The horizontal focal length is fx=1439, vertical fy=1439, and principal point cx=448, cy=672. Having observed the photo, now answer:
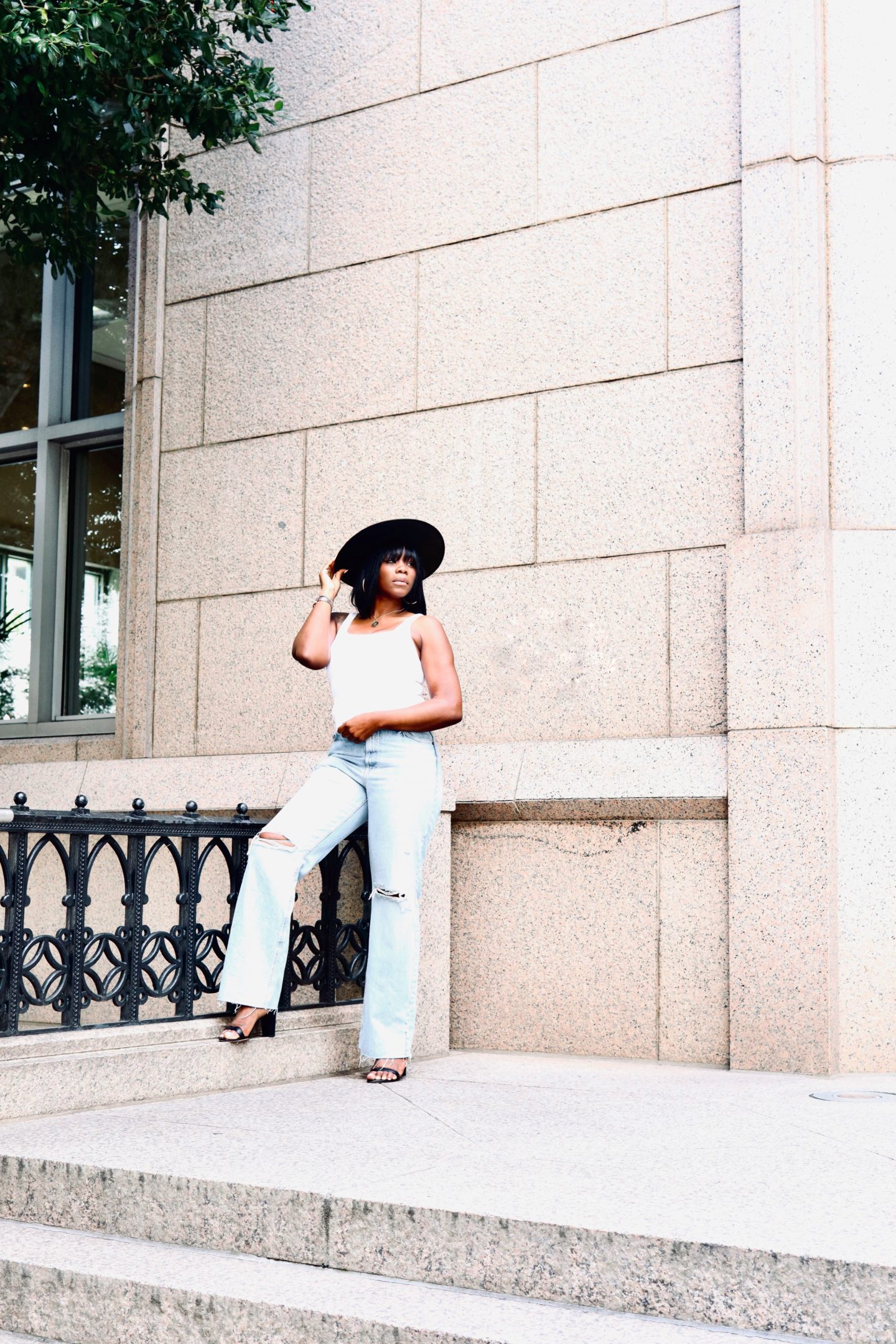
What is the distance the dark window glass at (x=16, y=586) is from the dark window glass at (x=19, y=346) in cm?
34

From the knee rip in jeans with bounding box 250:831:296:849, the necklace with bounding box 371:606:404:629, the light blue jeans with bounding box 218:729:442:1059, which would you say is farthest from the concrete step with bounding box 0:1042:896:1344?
the necklace with bounding box 371:606:404:629

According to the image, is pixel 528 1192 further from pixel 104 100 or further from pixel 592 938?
pixel 104 100

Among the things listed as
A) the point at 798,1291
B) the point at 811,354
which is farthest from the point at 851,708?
the point at 798,1291

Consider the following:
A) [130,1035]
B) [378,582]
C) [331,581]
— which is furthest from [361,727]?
[130,1035]

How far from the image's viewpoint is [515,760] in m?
6.57

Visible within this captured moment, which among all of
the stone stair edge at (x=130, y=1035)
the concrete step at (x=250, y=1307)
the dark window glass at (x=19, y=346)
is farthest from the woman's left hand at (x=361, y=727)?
the dark window glass at (x=19, y=346)

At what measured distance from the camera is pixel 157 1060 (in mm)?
4969

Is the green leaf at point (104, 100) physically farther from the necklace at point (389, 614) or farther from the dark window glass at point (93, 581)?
the necklace at point (389, 614)

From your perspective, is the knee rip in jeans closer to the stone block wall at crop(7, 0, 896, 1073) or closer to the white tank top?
the white tank top

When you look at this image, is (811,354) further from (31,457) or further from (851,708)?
(31,457)

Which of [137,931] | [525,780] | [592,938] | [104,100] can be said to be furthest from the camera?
[104,100]

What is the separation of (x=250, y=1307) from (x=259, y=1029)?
2.34 m

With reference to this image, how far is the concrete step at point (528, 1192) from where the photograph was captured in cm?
295

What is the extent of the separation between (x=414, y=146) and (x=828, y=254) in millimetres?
2329
